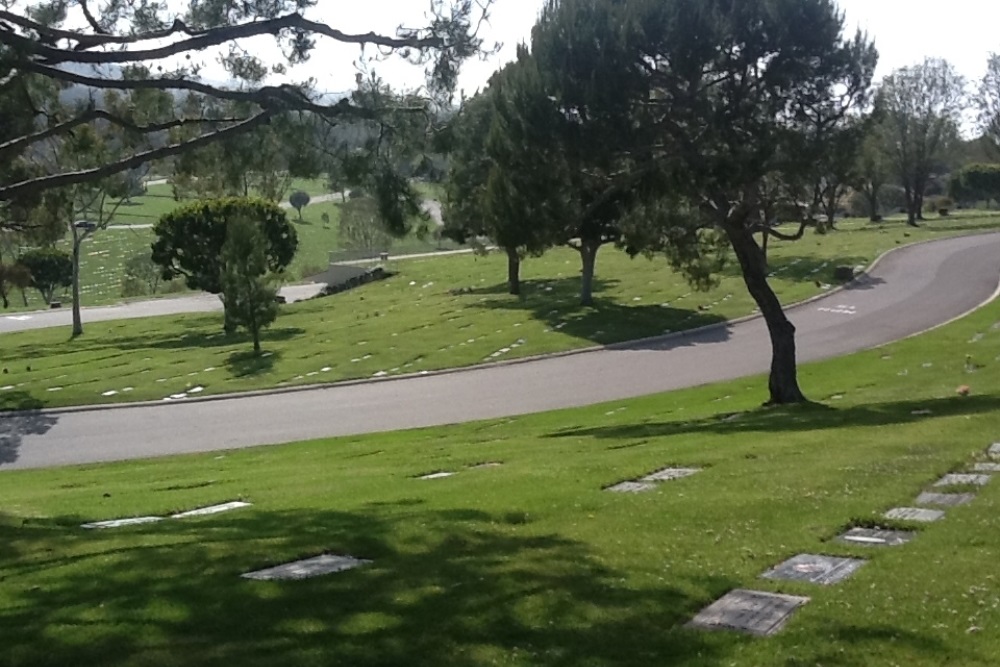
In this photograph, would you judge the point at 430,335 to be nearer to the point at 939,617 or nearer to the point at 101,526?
the point at 101,526

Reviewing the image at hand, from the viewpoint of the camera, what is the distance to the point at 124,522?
1197cm

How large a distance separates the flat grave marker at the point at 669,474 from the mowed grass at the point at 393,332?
22.3m

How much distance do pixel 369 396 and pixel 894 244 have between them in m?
42.1

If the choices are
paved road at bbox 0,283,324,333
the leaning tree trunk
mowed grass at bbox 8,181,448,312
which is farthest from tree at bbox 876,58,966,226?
the leaning tree trunk

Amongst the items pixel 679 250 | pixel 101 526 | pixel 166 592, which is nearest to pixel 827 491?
pixel 166 592

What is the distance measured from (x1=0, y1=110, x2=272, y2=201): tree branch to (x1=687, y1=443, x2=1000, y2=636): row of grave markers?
7976 millimetres

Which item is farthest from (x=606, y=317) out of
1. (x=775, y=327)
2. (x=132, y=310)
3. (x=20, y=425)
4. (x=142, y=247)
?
(x=142, y=247)

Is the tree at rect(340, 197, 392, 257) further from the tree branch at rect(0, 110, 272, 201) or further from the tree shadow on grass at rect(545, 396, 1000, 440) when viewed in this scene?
the tree branch at rect(0, 110, 272, 201)

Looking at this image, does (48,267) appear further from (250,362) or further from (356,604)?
(356,604)

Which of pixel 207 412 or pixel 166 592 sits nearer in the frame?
pixel 166 592

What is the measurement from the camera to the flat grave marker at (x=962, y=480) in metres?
11.4

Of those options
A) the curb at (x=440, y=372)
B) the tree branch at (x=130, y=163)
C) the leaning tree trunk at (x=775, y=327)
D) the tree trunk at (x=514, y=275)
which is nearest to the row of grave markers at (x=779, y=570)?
the tree branch at (x=130, y=163)

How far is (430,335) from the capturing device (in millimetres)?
41281

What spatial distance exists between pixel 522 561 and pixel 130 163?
718cm
